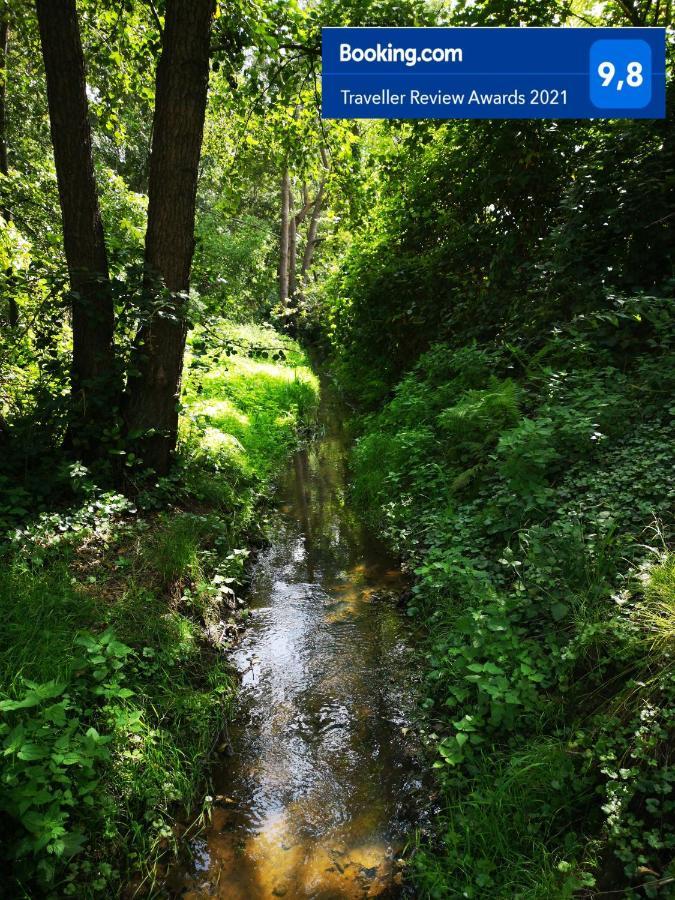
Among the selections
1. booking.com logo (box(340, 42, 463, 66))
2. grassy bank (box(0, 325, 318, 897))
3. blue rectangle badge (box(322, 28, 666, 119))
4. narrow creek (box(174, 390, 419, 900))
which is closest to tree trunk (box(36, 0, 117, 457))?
grassy bank (box(0, 325, 318, 897))

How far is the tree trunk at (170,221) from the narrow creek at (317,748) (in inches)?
80.2

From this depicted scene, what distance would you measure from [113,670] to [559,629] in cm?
273

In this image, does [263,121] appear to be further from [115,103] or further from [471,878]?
→ [471,878]

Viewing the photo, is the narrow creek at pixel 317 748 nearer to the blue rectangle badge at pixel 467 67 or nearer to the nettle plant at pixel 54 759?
the nettle plant at pixel 54 759

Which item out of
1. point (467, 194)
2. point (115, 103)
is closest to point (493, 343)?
point (467, 194)

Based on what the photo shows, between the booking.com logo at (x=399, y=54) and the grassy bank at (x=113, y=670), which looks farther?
the booking.com logo at (x=399, y=54)

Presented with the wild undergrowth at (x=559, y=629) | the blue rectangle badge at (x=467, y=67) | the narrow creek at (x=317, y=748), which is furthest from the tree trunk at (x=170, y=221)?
the wild undergrowth at (x=559, y=629)

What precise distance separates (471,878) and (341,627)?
8.01 feet

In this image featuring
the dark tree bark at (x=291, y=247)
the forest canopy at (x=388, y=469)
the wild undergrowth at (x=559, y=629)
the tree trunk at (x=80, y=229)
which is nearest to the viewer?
the wild undergrowth at (x=559, y=629)

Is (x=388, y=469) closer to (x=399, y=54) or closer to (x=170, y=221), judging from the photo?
(x=170, y=221)

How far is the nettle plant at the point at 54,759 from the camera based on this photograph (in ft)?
7.73

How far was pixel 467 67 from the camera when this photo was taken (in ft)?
19.4

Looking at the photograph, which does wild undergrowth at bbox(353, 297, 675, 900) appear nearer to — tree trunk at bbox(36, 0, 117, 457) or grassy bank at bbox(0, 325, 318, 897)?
grassy bank at bbox(0, 325, 318, 897)

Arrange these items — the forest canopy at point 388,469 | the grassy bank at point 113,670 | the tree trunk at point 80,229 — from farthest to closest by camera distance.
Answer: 1. the tree trunk at point 80,229
2. the forest canopy at point 388,469
3. the grassy bank at point 113,670
